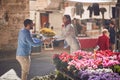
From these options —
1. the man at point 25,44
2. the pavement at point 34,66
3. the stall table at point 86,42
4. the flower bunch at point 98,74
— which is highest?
the man at point 25,44

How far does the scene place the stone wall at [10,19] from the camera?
63.2ft

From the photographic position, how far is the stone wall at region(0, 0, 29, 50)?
63.2ft

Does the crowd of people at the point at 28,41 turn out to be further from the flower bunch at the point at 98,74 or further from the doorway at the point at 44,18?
the doorway at the point at 44,18

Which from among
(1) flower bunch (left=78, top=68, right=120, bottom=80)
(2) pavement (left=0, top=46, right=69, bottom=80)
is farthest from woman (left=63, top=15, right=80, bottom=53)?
(1) flower bunch (left=78, top=68, right=120, bottom=80)

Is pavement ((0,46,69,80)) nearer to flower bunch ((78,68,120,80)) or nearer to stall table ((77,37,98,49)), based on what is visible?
Result: stall table ((77,37,98,49))

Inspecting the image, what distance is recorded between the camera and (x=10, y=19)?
19500mm

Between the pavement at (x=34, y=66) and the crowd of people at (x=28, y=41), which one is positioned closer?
the crowd of people at (x=28, y=41)

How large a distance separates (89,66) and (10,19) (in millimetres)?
11391

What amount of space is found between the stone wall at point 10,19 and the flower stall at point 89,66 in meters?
9.71

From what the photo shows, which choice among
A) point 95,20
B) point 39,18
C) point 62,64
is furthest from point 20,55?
point 39,18

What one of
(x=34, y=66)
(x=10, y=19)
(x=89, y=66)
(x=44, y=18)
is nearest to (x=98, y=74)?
(x=89, y=66)

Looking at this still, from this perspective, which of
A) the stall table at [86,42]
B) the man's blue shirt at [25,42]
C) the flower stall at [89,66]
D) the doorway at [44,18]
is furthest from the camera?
the doorway at [44,18]

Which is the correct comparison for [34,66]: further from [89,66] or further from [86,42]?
[89,66]

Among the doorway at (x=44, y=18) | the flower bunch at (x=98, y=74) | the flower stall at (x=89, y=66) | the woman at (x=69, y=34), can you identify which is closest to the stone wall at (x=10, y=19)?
the doorway at (x=44, y=18)
